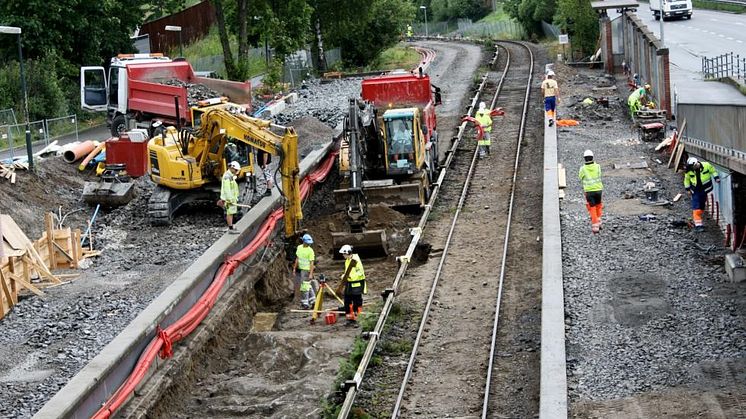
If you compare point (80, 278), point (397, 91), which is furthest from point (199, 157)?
point (397, 91)

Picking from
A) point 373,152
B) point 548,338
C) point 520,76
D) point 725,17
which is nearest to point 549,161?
point 373,152

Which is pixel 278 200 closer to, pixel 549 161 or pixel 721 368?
pixel 549 161

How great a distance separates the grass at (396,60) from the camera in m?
61.7

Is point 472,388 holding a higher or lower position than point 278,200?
lower

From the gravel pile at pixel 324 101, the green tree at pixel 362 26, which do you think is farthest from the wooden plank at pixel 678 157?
the green tree at pixel 362 26

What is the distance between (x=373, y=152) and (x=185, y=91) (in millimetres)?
8890

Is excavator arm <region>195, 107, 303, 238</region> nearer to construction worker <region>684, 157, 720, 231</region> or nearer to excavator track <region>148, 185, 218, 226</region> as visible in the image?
excavator track <region>148, 185, 218, 226</region>

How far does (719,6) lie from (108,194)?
53.0 m

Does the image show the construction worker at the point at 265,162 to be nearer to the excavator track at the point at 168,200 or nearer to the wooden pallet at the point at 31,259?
the excavator track at the point at 168,200

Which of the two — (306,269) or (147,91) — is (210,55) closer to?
(147,91)

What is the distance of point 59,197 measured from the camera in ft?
92.1

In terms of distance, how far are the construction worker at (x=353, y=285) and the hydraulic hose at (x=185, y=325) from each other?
231 cm

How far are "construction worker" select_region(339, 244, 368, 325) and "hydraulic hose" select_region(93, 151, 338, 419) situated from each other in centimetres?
231

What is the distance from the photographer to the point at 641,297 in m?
19.6
